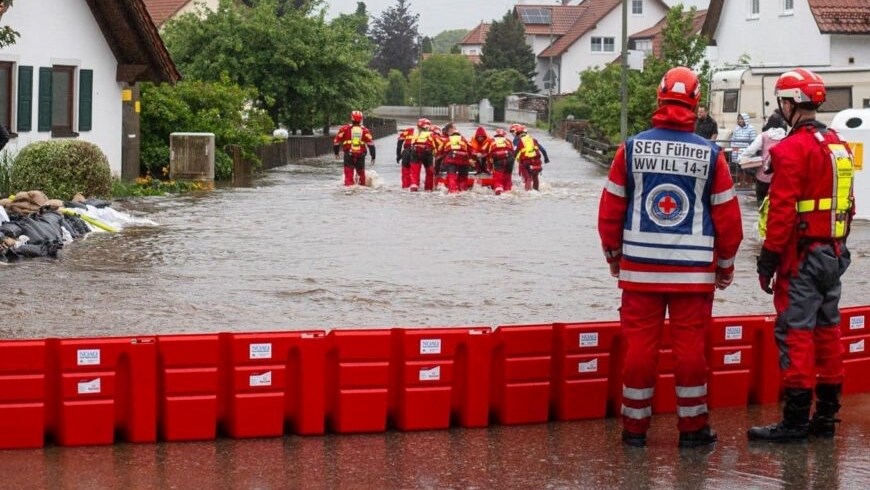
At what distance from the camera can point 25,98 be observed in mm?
26688

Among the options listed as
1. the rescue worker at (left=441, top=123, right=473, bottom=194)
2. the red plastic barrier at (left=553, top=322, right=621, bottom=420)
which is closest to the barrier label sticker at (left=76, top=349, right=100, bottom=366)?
the red plastic barrier at (left=553, top=322, right=621, bottom=420)

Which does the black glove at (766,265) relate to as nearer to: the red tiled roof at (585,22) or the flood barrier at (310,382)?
the flood barrier at (310,382)

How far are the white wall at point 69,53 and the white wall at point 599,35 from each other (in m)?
83.2

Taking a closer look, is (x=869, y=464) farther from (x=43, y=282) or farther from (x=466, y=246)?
(x=466, y=246)

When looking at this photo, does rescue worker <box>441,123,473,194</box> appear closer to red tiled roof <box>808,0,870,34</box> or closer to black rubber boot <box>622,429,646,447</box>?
red tiled roof <box>808,0,870,34</box>

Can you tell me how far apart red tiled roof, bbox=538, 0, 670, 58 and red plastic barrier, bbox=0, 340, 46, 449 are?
336ft

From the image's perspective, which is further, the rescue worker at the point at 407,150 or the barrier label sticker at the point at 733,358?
the rescue worker at the point at 407,150

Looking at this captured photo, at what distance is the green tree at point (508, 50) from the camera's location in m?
122

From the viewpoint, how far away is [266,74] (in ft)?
160

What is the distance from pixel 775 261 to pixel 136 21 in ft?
74.8

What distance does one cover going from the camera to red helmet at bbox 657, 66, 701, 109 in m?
7.95

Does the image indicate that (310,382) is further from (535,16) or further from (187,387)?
(535,16)

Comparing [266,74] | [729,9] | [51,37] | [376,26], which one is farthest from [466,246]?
[376,26]

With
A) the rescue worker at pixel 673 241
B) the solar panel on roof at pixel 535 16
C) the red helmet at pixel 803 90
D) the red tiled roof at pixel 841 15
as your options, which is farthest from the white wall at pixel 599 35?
the rescue worker at pixel 673 241
